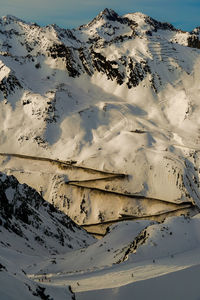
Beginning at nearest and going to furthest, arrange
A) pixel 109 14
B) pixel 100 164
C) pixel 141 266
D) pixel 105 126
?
1. pixel 141 266
2. pixel 100 164
3. pixel 105 126
4. pixel 109 14

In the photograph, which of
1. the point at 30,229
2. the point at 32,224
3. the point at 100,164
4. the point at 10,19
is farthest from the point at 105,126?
the point at 10,19

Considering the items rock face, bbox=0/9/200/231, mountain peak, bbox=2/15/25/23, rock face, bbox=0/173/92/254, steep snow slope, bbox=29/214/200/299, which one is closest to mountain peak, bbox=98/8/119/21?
mountain peak, bbox=2/15/25/23

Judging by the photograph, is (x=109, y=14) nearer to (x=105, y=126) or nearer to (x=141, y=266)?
(x=105, y=126)

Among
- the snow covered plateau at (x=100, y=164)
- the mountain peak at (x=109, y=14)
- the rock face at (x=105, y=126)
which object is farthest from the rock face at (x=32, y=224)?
the mountain peak at (x=109, y=14)

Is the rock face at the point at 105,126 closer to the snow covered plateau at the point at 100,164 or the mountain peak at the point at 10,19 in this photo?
the snow covered plateau at the point at 100,164

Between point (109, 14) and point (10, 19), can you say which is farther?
point (109, 14)

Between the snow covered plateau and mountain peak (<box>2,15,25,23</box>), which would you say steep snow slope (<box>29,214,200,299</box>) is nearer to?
the snow covered plateau
